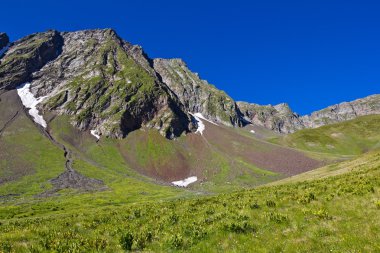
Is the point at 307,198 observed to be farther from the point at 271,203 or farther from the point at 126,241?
the point at 126,241

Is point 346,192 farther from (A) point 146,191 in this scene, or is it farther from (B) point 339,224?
(A) point 146,191

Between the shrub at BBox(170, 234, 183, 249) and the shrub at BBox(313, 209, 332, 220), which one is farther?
the shrub at BBox(313, 209, 332, 220)

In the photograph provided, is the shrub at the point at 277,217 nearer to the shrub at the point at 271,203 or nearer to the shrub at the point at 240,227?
the shrub at the point at 240,227

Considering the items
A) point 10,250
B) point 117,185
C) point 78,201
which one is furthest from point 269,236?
point 117,185

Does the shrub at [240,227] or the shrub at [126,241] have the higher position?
the shrub at [240,227]

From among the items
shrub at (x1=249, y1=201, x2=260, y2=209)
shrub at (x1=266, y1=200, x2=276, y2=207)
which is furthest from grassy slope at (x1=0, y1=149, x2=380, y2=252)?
shrub at (x1=249, y1=201, x2=260, y2=209)

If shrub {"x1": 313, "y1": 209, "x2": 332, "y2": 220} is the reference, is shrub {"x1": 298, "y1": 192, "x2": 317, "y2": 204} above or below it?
above

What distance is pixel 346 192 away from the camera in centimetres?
2336

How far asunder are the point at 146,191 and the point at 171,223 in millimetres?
135151

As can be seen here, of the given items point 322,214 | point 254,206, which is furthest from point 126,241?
point 322,214

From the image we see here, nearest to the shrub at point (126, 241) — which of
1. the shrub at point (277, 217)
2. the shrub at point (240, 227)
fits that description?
the shrub at point (240, 227)

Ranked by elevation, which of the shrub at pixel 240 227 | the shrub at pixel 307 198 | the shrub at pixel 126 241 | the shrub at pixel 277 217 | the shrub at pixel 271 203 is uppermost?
the shrub at pixel 307 198

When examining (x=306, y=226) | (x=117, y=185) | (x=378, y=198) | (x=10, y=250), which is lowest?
(x=117, y=185)

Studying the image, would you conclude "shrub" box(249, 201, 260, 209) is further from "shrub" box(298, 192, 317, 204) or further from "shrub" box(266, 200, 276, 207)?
"shrub" box(298, 192, 317, 204)
